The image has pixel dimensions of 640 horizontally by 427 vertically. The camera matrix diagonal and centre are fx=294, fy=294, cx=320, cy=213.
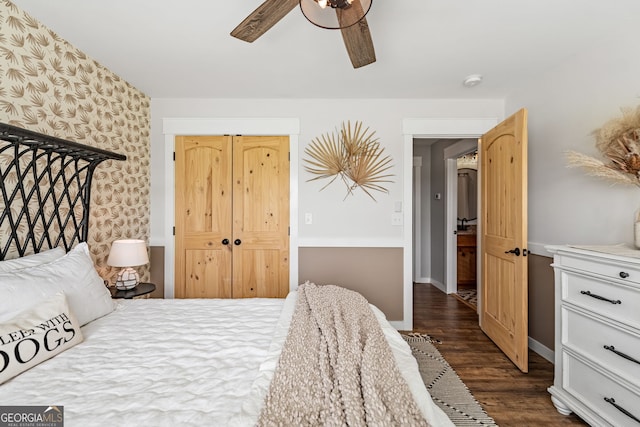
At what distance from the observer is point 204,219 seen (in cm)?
303

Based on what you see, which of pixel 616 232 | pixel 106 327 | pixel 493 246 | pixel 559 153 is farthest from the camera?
pixel 493 246

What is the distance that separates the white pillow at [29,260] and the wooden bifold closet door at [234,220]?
137 centimetres

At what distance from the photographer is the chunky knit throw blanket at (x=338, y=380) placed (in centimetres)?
79

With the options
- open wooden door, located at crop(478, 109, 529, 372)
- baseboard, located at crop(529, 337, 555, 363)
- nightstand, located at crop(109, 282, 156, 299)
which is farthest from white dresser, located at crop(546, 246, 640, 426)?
nightstand, located at crop(109, 282, 156, 299)

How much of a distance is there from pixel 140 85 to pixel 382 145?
238 cm

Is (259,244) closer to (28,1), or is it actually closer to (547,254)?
(28,1)

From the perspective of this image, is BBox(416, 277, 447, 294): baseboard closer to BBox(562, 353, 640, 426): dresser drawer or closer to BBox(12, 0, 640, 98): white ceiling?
BBox(562, 353, 640, 426): dresser drawer

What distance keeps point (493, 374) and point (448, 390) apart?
0.46 metres

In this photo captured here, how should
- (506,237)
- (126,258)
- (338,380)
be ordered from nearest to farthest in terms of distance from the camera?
1. (338,380)
2. (126,258)
3. (506,237)

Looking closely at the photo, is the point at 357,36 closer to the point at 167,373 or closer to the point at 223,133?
the point at 167,373

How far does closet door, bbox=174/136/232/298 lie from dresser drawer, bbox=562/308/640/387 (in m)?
2.73

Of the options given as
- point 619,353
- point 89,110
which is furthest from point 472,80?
point 89,110

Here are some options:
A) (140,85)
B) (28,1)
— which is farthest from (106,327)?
(140,85)

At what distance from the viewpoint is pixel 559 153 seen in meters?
2.28
